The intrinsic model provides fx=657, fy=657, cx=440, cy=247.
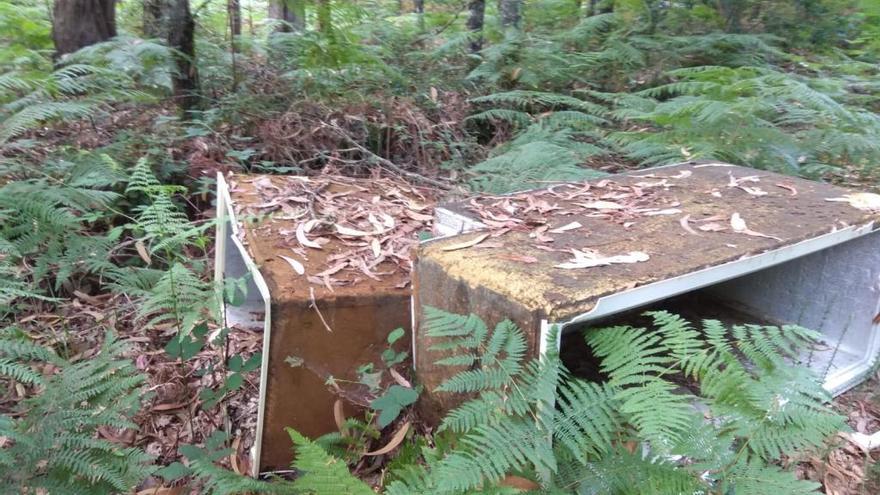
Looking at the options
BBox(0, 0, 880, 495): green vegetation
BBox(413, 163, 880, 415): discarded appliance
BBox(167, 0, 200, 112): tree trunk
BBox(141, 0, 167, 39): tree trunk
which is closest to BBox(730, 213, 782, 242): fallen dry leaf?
BBox(413, 163, 880, 415): discarded appliance

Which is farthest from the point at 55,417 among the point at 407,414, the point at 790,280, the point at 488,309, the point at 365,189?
the point at 790,280

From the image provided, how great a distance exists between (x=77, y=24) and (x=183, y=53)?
1.54m

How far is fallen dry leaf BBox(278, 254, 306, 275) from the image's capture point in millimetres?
2441

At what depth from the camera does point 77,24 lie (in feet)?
18.6

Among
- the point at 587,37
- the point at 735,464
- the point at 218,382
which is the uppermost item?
the point at 587,37

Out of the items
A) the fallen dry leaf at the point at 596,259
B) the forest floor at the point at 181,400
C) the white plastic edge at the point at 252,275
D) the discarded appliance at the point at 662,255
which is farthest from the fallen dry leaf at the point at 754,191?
the white plastic edge at the point at 252,275

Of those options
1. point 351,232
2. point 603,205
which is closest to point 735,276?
point 603,205

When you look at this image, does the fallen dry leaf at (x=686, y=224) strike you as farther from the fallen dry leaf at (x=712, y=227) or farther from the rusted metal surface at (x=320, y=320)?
the rusted metal surface at (x=320, y=320)

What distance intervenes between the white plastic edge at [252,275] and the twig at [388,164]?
3.81 feet

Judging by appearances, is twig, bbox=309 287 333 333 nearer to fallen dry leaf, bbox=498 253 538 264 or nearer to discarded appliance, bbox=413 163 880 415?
discarded appliance, bbox=413 163 880 415

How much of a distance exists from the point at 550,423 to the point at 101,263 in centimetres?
273

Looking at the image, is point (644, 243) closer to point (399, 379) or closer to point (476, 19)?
point (399, 379)

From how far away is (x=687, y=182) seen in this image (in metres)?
3.02

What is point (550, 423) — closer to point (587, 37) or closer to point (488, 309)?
point (488, 309)
